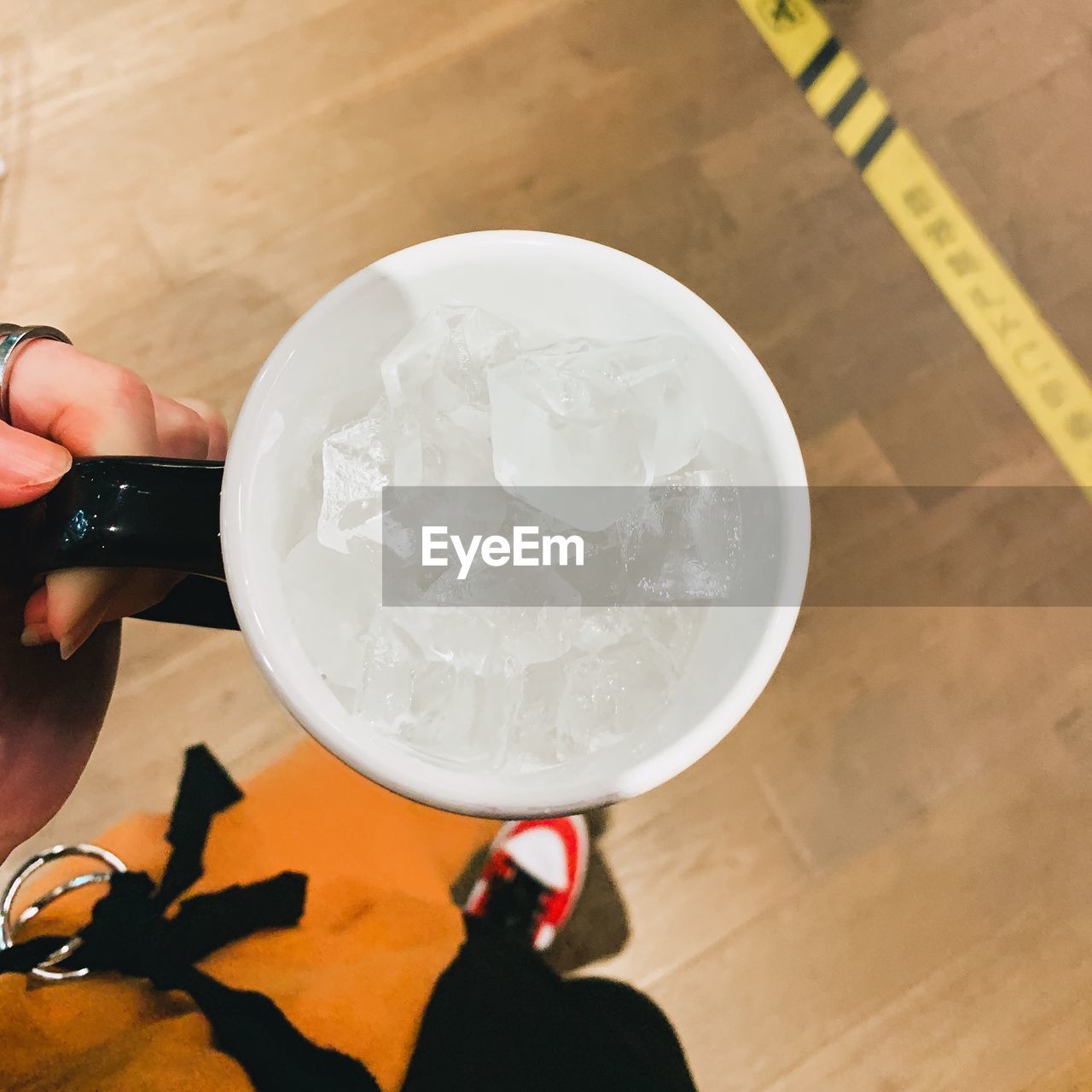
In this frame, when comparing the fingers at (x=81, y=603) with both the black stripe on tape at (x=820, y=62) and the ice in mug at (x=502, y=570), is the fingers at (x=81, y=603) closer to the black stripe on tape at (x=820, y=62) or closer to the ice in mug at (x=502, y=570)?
the ice in mug at (x=502, y=570)

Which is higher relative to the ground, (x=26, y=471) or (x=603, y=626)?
(x=26, y=471)

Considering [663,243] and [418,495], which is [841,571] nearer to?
[663,243]

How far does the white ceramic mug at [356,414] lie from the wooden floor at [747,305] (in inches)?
25.2

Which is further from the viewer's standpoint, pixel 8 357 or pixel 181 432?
pixel 181 432

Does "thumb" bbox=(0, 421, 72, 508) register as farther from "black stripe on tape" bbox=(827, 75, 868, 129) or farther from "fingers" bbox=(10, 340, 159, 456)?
"black stripe on tape" bbox=(827, 75, 868, 129)

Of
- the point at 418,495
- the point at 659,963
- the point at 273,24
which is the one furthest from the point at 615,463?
the point at 273,24

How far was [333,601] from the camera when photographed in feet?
1.58

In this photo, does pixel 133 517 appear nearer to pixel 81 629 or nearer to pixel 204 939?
pixel 81 629

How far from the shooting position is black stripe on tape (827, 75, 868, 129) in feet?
3.84

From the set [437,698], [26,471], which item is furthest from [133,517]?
[437,698]

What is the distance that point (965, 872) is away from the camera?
1.08 metres

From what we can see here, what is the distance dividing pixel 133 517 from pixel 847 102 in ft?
3.75

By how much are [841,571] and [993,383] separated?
34cm

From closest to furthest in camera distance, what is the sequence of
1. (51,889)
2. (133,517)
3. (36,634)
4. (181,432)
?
(133,517) < (36,634) < (181,432) < (51,889)
